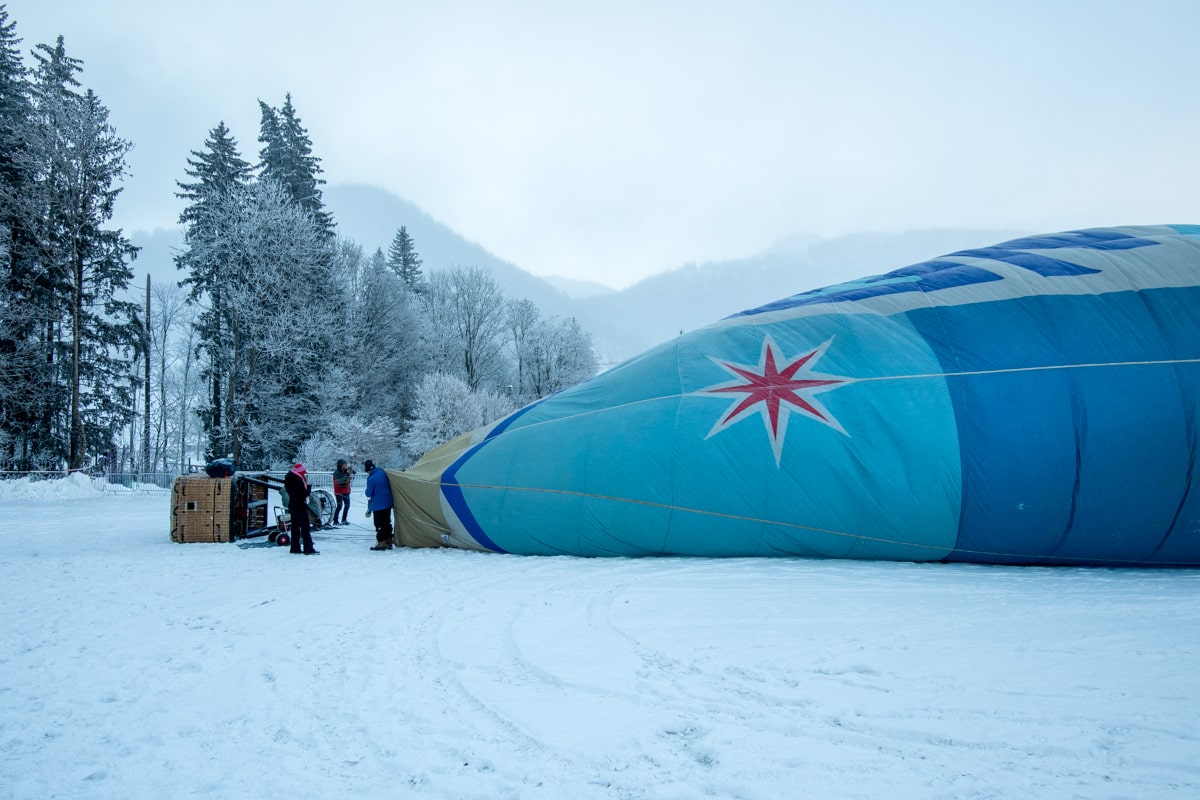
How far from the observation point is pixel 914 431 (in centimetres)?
626

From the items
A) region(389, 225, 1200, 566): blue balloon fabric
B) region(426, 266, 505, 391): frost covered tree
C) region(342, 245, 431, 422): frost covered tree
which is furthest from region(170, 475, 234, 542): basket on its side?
region(426, 266, 505, 391): frost covered tree

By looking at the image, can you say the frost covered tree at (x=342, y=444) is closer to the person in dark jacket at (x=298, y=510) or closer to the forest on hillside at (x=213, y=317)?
the forest on hillside at (x=213, y=317)

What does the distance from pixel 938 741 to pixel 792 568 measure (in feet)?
11.5

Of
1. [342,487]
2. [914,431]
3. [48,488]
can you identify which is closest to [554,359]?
[48,488]

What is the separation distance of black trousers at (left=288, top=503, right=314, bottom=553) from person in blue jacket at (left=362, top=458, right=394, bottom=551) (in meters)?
0.77

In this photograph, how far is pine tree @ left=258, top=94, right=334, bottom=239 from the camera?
25.7 m

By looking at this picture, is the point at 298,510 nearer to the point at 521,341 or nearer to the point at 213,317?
the point at 213,317

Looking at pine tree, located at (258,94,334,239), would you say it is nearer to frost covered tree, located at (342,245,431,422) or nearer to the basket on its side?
frost covered tree, located at (342,245,431,422)

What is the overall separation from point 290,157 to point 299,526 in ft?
77.0

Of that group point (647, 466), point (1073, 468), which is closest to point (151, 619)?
point (647, 466)

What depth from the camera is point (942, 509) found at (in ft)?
19.9

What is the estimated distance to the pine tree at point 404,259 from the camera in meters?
40.1

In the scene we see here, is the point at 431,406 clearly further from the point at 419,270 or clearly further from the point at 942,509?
the point at 942,509

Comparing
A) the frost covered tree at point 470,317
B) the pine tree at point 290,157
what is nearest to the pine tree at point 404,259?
the frost covered tree at point 470,317
